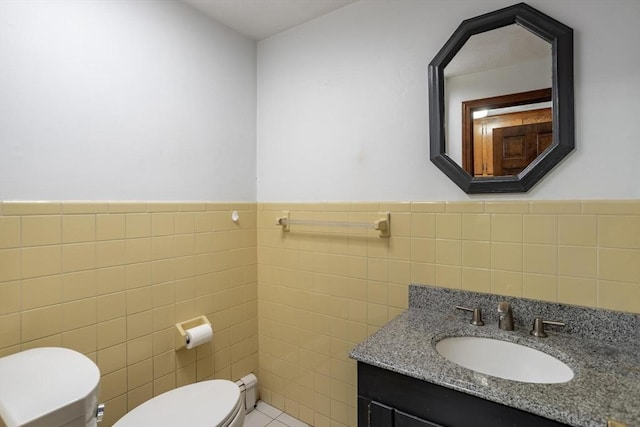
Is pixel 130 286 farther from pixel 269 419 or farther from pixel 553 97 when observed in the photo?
pixel 553 97

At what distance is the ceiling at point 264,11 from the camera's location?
1.65 metres

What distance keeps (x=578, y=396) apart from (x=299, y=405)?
148 centimetres

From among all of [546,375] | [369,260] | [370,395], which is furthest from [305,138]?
[546,375]

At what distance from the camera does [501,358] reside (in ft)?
3.86

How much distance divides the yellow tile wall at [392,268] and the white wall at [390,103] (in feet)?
0.26

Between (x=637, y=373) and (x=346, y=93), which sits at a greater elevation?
(x=346, y=93)

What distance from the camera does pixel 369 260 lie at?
1615 mm

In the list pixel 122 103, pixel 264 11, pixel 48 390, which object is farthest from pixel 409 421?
pixel 264 11

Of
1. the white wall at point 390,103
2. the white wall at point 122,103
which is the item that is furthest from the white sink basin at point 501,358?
the white wall at point 122,103

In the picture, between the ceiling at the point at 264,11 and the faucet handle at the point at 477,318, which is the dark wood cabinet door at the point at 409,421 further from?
the ceiling at the point at 264,11

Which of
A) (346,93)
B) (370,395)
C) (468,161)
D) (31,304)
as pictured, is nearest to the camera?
(370,395)

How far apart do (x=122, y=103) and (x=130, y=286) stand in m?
0.82

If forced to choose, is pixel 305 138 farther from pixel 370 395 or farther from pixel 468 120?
pixel 370 395

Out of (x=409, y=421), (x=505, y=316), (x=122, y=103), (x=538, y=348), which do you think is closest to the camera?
(x=409, y=421)
